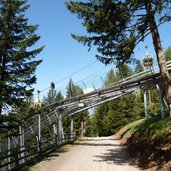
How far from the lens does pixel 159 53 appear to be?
13477 mm

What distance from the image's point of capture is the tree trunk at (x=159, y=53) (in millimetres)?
13062

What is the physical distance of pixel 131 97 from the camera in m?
59.5

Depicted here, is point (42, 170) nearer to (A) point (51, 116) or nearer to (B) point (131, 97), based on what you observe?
(A) point (51, 116)

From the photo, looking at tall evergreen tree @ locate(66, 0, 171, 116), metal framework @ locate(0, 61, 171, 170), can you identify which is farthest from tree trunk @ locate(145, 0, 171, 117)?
metal framework @ locate(0, 61, 171, 170)

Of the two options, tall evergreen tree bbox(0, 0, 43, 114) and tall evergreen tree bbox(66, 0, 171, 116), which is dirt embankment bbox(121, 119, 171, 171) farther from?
tall evergreen tree bbox(0, 0, 43, 114)

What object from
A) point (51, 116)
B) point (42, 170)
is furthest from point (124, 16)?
point (51, 116)

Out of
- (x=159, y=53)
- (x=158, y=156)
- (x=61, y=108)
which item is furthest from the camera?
(x=61, y=108)

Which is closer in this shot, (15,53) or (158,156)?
(158,156)

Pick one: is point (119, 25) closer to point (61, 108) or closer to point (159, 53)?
point (159, 53)

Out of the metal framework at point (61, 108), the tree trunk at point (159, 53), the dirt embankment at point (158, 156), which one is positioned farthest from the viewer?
the metal framework at point (61, 108)

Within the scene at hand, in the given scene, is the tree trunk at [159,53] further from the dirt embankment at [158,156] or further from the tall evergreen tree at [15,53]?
the tall evergreen tree at [15,53]

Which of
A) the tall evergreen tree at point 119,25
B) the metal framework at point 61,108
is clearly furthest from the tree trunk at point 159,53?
the metal framework at point 61,108

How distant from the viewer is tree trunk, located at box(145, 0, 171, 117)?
13.1 m

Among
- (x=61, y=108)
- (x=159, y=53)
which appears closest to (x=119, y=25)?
(x=159, y=53)
